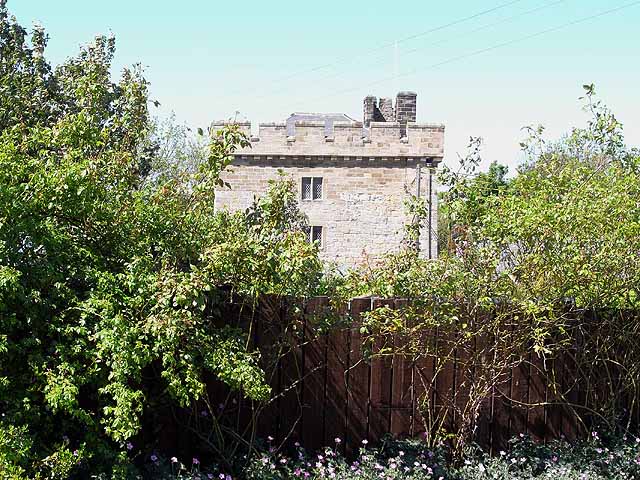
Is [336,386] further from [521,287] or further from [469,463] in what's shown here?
[521,287]

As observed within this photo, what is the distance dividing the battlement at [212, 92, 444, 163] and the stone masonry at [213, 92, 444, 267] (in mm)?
29

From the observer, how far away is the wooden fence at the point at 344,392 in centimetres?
596

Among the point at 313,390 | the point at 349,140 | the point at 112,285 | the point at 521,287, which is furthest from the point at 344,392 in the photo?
the point at 349,140

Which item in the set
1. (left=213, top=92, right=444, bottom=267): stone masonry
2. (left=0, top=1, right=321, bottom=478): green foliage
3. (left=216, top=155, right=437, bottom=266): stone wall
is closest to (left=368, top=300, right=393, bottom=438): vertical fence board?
(left=0, top=1, right=321, bottom=478): green foliage

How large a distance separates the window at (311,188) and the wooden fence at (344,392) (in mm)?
19601

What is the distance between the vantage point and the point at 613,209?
6.04 m

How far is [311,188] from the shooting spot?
26.0 metres

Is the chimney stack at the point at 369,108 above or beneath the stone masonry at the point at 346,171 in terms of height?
above

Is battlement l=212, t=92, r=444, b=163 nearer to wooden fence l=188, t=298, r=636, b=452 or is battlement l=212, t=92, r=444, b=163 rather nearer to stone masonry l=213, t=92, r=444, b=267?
stone masonry l=213, t=92, r=444, b=267

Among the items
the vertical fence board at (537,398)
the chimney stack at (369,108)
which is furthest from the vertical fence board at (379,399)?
the chimney stack at (369,108)

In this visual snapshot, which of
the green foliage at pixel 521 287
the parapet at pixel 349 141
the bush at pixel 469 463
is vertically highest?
the parapet at pixel 349 141

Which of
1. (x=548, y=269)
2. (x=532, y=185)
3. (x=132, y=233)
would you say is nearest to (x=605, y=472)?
(x=548, y=269)

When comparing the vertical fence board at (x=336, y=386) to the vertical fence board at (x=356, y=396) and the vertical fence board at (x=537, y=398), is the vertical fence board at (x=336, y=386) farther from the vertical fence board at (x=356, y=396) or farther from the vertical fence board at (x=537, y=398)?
the vertical fence board at (x=537, y=398)

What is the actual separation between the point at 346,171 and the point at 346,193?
67cm
